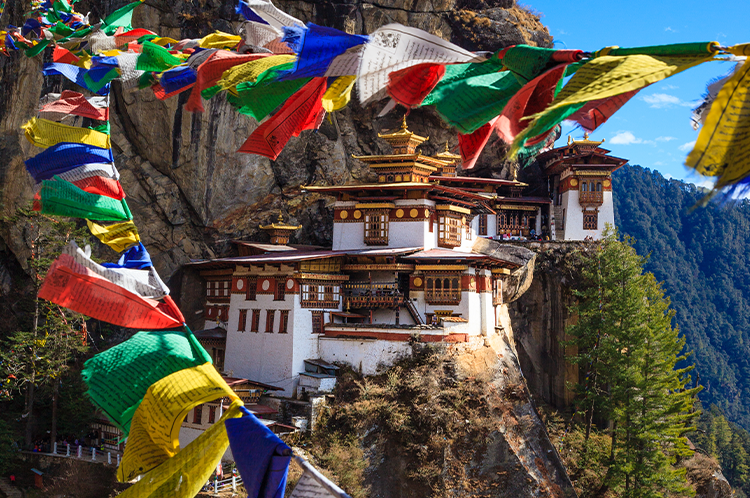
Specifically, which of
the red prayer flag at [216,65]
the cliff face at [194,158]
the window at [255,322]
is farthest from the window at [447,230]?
the red prayer flag at [216,65]

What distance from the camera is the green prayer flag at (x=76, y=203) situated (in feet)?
19.2

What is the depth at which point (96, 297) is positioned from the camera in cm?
493

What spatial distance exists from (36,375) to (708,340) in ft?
266

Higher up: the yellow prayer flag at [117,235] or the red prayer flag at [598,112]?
the red prayer flag at [598,112]

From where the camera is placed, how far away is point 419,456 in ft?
72.4

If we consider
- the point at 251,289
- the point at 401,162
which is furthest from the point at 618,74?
the point at 401,162

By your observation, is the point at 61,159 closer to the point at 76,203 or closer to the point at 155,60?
the point at 76,203

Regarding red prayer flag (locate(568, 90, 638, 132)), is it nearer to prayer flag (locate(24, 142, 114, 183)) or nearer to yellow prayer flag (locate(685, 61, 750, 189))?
yellow prayer flag (locate(685, 61, 750, 189))

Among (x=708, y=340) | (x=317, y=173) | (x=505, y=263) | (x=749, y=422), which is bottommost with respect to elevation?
(x=749, y=422)

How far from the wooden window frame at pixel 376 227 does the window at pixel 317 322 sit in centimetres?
432

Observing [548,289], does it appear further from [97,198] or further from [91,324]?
[97,198]

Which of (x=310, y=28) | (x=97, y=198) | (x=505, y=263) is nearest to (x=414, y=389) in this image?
(x=505, y=263)

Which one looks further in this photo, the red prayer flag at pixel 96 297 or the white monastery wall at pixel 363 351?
the white monastery wall at pixel 363 351

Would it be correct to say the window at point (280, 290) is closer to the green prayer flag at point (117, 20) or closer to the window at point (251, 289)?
the window at point (251, 289)
